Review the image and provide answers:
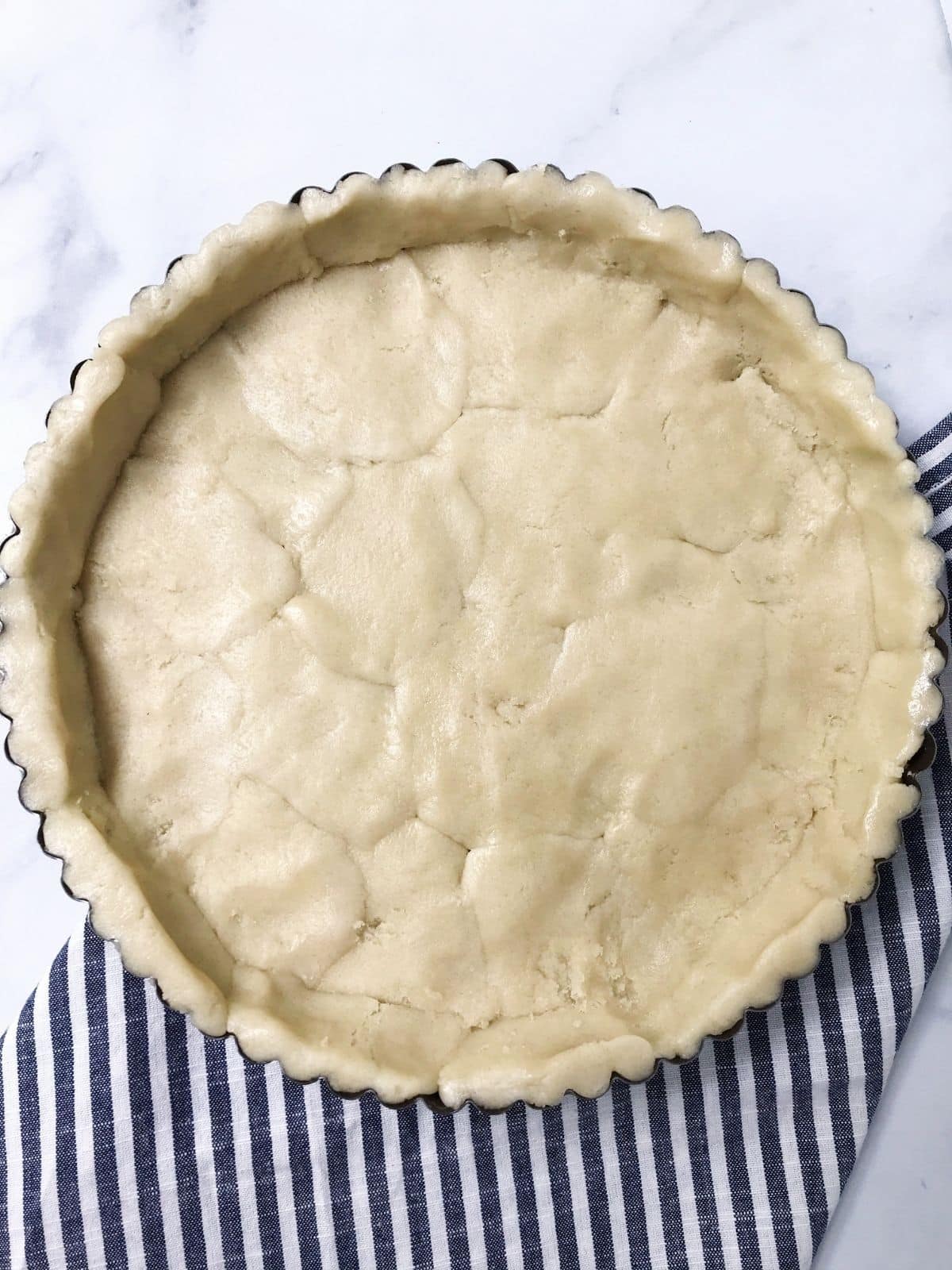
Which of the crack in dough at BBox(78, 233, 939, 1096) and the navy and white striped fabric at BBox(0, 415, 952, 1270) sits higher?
the crack in dough at BBox(78, 233, 939, 1096)

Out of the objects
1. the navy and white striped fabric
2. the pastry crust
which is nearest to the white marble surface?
the navy and white striped fabric

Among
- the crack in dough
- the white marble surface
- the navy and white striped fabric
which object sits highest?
the white marble surface

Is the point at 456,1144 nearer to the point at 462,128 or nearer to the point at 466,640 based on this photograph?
the point at 466,640

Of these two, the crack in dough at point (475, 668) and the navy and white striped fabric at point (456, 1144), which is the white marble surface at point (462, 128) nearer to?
the navy and white striped fabric at point (456, 1144)

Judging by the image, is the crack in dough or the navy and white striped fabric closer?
the crack in dough

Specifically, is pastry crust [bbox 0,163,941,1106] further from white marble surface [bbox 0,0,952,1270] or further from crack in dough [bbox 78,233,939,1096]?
white marble surface [bbox 0,0,952,1270]
